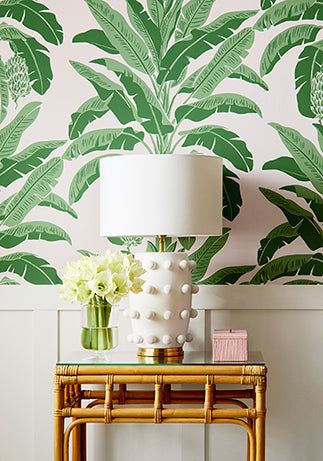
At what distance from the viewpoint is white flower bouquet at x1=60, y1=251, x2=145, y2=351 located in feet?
8.82

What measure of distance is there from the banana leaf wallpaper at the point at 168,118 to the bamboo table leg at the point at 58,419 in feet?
1.88

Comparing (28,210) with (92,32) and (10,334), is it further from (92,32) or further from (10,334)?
(92,32)

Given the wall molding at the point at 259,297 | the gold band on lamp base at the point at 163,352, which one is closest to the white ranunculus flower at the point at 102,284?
the gold band on lamp base at the point at 163,352

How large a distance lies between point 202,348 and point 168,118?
0.80m

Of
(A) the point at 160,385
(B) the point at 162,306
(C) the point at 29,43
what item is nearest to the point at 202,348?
(B) the point at 162,306

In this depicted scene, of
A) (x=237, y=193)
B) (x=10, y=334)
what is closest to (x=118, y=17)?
(x=237, y=193)

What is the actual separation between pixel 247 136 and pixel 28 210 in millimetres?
797

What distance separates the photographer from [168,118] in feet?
10.1

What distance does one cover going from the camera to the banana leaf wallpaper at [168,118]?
120 inches

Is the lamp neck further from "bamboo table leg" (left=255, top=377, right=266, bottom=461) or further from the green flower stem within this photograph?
"bamboo table leg" (left=255, top=377, right=266, bottom=461)

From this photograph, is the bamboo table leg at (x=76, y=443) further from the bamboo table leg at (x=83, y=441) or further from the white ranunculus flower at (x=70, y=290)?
the white ranunculus flower at (x=70, y=290)

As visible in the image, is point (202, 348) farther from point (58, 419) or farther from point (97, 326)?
point (58, 419)

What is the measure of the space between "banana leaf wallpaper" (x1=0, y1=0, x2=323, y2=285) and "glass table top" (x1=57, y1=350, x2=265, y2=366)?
34cm

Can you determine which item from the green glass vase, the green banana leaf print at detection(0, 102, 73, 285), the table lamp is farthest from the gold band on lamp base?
the green banana leaf print at detection(0, 102, 73, 285)
